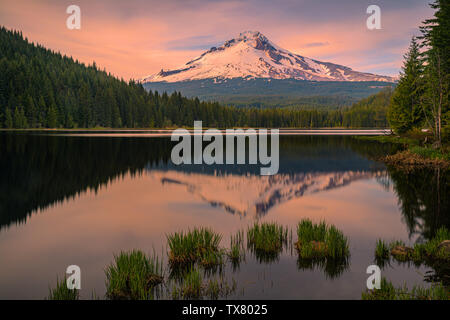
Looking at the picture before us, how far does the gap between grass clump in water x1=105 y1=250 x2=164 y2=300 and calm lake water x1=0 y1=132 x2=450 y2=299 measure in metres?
0.58

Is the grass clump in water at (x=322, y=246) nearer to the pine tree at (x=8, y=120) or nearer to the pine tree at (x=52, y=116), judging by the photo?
the pine tree at (x=8, y=120)

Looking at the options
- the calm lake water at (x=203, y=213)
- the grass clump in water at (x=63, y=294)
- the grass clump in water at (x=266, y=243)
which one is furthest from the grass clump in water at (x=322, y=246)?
the grass clump in water at (x=63, y=294)

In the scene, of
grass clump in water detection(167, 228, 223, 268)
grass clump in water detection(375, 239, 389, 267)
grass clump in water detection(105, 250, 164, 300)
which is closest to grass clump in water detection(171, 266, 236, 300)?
grass clump in water detection(105, 250, 164, 300)

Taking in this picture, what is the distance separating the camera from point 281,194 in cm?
2608

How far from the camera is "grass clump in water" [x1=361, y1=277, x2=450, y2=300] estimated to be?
8.85 meters

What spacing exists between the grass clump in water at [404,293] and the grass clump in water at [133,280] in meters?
6.35

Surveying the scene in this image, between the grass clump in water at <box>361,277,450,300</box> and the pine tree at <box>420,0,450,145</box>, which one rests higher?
the pine tree at <box>420,0,450,145</box>

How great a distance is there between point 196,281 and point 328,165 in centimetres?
3743

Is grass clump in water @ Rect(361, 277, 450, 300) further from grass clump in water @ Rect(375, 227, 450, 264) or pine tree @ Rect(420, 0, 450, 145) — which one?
pine tree @ Rect(420, 0, 450, 145)

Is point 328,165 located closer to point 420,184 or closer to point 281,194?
point 420,184

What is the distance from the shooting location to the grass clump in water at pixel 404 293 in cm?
885

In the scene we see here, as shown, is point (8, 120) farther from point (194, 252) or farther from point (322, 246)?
point (322, 246)

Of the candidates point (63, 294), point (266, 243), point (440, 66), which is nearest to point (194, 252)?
point (266, 243)
